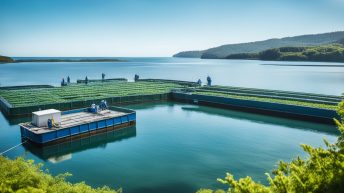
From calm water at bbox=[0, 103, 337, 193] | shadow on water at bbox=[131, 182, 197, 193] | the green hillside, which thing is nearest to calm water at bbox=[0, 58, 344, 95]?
calm water at bbox=[0, 103, 337, 193]

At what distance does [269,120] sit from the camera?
33688 millimetres

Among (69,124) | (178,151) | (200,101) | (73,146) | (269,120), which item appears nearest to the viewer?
(178,151)

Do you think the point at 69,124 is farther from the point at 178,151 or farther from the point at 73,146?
the point at 178,151

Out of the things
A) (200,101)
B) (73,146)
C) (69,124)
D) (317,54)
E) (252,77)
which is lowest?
(73,146)

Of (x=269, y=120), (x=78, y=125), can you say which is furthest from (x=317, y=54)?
(x=78, y=125)

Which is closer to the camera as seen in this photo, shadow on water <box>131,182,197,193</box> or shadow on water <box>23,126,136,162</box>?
shadow on water <box>131,182,197,193</box>

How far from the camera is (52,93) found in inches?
1753

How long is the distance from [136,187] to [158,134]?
38.5ft

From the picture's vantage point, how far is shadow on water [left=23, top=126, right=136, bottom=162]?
21.8 m

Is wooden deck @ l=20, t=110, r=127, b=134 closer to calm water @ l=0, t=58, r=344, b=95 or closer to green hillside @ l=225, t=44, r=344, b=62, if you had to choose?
calm water @ l=0, t=58, r=344, b=95

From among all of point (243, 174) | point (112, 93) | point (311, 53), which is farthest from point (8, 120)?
point (311, 53)

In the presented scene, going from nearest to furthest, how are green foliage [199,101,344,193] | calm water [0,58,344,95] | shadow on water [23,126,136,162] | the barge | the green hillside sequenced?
green foliage [199,101,344,193] → shadow on water [23,126,136,162] → the barge → calm water [0,58,344,95] → the green hillside

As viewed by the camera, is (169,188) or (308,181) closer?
(308,181)

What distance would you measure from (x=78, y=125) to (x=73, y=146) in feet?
6.98
